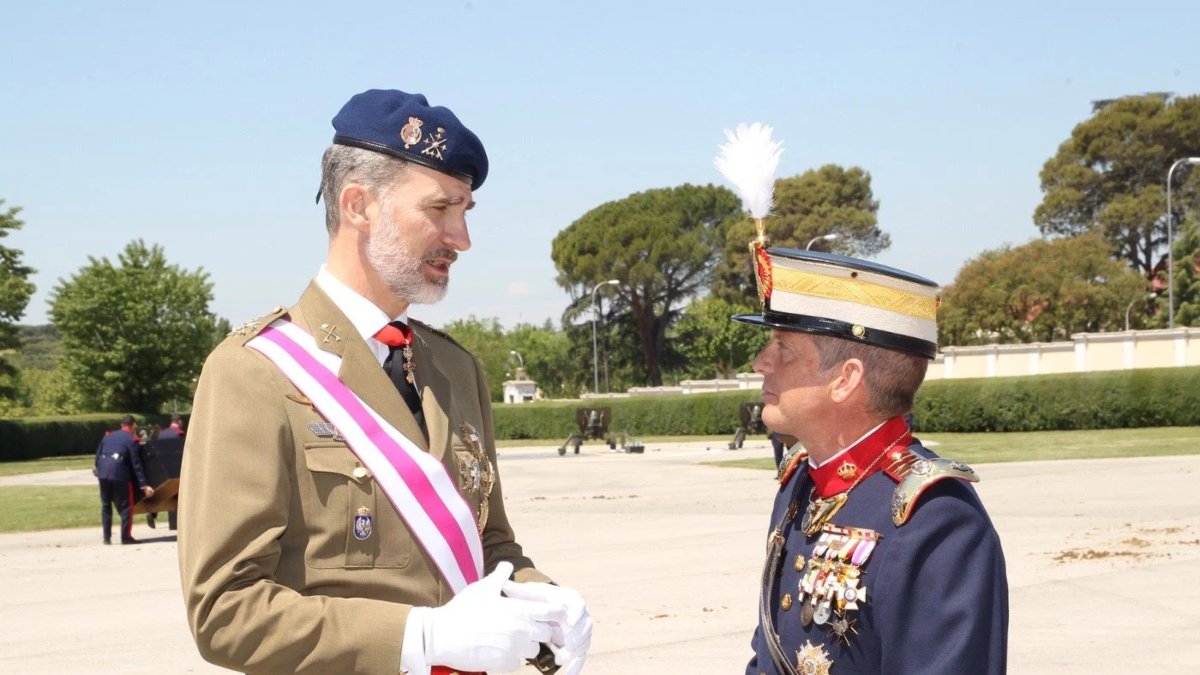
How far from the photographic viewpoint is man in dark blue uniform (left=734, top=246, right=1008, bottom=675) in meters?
2.62

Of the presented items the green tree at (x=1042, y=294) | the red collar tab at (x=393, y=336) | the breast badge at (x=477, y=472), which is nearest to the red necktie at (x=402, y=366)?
the red collar tab at (x=393, y=336)

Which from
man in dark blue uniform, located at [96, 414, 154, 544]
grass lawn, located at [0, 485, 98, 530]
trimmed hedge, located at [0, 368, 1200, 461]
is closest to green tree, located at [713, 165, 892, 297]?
trimmed hedge, located at [0, 368, 1200, 461]

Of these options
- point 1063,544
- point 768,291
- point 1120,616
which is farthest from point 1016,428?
point 768,291

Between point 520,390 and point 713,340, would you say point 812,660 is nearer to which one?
point 713,340

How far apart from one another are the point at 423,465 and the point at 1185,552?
11211mm

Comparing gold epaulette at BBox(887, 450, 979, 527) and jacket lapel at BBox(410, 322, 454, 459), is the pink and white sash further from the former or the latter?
gold epaulette at BBox(887, 450, 979, 527)

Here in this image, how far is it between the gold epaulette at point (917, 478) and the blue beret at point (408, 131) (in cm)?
122

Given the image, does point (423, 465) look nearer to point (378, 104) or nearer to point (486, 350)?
point (378, 104)

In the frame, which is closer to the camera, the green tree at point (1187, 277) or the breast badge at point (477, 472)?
the breast badge at point (477, 472)

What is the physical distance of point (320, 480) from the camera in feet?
8.75

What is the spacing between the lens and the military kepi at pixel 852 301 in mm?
2938

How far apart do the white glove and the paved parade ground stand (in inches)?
201

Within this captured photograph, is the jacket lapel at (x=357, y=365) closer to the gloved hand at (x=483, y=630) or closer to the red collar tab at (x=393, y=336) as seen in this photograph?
the red collar tab at (x=393, y=336)

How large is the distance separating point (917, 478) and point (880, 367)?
316 millimetres
